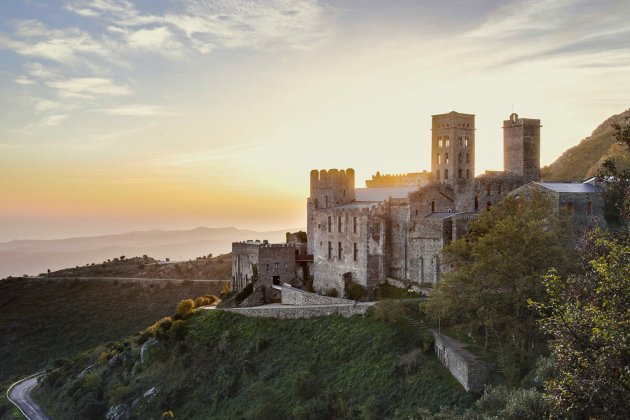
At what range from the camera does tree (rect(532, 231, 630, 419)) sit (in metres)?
18.1

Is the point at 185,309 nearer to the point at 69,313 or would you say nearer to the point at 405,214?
the point at 405,214

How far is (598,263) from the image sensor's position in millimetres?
19516

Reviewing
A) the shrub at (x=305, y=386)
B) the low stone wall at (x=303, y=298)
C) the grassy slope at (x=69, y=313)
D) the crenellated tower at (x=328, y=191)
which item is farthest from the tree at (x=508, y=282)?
the grassy slope at (x=69, y=313)

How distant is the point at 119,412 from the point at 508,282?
35.0 metres

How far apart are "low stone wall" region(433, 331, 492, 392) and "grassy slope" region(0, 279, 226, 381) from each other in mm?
55215

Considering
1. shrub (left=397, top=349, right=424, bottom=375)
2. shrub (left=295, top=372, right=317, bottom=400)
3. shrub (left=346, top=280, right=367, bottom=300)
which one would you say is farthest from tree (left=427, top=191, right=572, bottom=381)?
shrub (left=346, top=280, right=367, bottom=300)

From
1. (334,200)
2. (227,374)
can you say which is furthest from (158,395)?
(334,200)

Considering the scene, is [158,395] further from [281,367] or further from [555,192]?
[555,192]

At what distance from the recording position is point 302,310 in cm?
5266

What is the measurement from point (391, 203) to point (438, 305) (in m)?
19.2

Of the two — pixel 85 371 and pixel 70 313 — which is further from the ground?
pixel 70 313

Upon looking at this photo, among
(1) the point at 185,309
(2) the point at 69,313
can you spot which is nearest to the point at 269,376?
(1) the point at 185,309

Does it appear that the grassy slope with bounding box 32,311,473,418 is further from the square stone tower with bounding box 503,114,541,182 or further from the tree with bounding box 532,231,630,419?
the square stone tower with bounding box 503,114,541,182

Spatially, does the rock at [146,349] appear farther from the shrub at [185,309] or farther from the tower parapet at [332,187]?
the tower parapet at [332,187]
